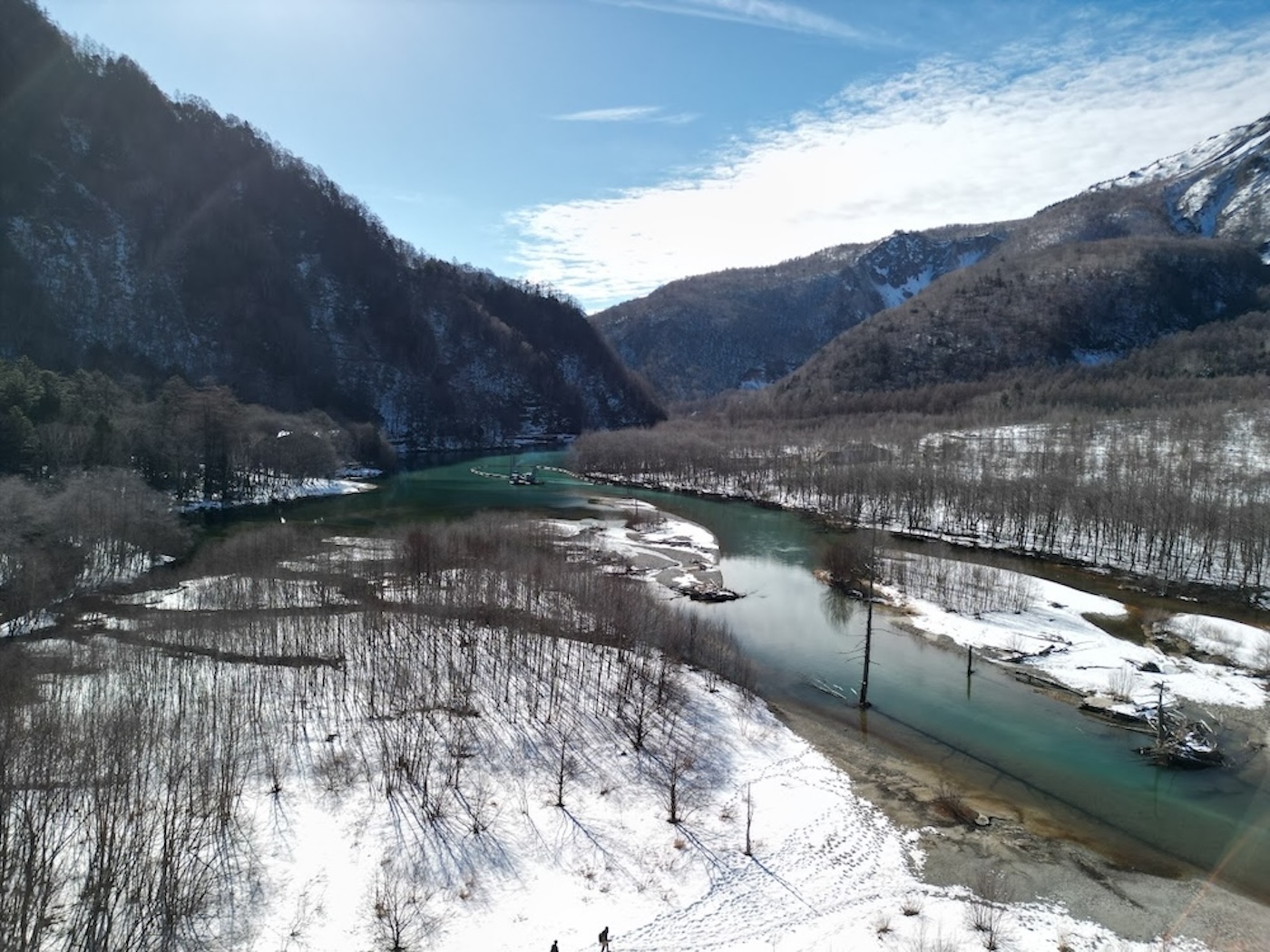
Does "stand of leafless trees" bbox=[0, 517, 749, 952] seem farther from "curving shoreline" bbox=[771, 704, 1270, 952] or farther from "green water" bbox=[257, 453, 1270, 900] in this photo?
"curving shoreline" bbox=[771, 704, 1270, 952]

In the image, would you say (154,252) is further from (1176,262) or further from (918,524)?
(1176,262)

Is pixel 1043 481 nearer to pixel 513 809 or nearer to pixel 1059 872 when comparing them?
pixel 1059 872

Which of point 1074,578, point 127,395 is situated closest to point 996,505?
point 1074,578

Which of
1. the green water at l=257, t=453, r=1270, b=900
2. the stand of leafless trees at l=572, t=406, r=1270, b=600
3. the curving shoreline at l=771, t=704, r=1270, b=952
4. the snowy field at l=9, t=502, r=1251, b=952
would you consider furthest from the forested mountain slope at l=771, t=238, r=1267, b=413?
the curving shoreline at l=771, t=704, r=1270, b=952

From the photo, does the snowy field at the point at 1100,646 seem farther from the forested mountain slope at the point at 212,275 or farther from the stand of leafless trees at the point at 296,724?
the forested mountain slope at the point at 212,275

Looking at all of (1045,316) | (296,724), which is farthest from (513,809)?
(1045,316)

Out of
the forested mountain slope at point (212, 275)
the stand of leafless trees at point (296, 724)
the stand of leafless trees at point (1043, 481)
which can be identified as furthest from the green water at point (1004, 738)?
the forested mountain slope at point (212, 275)
